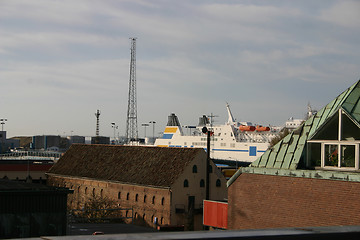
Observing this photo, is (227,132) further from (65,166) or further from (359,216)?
(359,216)

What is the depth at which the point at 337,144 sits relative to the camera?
1736 cm

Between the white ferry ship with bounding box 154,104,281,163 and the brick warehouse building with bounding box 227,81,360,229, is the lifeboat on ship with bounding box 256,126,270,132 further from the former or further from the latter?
the brick warehouse building with bounding box 227,81,360,229

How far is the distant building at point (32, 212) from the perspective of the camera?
22062 mm

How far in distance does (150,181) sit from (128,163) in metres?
6.05

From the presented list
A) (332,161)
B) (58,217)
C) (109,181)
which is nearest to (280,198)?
(332,161)

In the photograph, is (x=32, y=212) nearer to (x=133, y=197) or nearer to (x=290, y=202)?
(x=290, y=202)

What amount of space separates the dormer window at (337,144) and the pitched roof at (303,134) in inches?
9.1

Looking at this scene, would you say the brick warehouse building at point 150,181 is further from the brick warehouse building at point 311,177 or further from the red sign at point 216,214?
the brick warehouse building at point 311,177

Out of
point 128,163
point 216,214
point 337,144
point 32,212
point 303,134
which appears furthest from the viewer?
point 128,163

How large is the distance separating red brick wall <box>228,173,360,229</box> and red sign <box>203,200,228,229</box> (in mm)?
2377

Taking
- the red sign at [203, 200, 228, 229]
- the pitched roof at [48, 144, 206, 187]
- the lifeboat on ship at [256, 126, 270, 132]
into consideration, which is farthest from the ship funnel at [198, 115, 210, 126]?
the red sign at [203, 200, 228, 229]

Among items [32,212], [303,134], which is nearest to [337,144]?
[303,134]

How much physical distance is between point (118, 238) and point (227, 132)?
112 m

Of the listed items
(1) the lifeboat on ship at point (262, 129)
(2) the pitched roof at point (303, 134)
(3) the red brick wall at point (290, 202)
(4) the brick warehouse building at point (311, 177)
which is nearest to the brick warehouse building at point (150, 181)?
(3) the red brick wall at point (290, 202)
